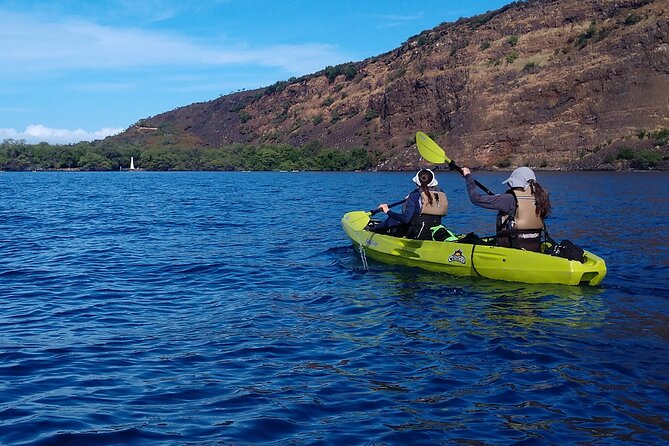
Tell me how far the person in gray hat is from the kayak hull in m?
0.28

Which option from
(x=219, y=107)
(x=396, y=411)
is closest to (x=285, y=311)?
(x=396, y=411)

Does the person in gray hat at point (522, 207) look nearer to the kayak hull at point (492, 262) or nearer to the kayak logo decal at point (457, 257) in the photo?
the kayak hull at point (492, 262)

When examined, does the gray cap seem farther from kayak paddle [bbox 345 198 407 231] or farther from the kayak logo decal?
kayak paddle [bbox 345 198 407 231]

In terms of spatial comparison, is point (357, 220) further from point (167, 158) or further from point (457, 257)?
point (167, 158)

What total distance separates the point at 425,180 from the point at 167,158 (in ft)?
332

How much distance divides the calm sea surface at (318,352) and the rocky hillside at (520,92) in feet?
161

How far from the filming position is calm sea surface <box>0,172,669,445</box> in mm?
5211

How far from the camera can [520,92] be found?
71812 millimetres

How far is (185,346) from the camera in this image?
7.32 m

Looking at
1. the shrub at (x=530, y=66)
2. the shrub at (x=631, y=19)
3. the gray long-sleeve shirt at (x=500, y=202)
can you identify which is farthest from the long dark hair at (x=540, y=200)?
the shrub at (x=530, y=66)

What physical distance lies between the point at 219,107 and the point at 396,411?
152 metres

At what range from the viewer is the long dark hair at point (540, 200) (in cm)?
1027

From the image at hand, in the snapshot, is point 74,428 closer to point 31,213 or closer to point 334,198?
point 31,213

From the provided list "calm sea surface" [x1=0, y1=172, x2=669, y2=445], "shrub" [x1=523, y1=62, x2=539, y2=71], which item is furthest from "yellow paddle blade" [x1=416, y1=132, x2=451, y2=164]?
"shrub" [x1=523, y1=62, x2=539, y2=71]
